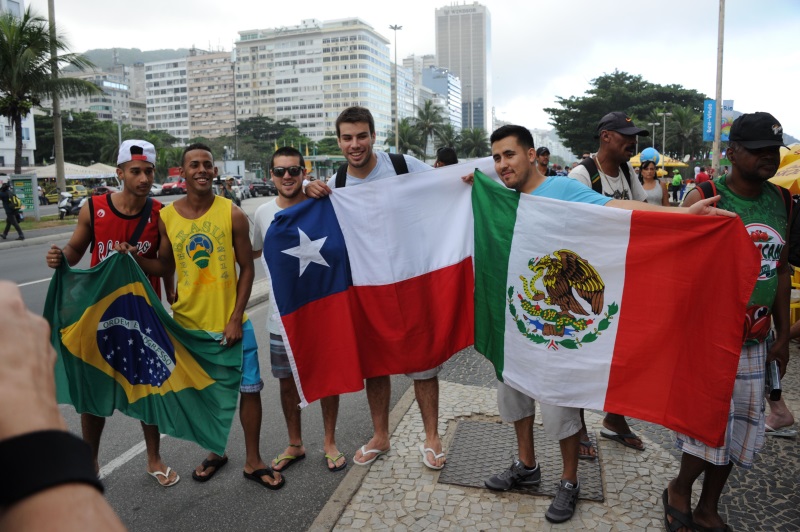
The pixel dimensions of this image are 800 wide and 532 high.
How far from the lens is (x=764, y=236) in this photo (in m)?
3.27

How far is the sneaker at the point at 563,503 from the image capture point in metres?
3.32

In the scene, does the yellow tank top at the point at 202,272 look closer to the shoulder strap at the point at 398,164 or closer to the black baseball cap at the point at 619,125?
the shoulder strap at the point at 398,164

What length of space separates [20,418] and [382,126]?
16170 centimetres

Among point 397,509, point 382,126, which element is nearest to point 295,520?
point 397,509

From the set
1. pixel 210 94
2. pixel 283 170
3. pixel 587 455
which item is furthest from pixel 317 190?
pixel 210 94

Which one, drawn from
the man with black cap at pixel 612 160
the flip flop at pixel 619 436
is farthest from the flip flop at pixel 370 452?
the man with black cap at pixel 612 160

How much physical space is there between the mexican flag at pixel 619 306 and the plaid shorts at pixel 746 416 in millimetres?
171

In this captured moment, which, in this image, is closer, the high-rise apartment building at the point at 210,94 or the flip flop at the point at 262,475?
the flip flop at the point at 262,475

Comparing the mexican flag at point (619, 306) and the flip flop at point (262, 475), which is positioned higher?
the mexican flag at point (619, 306)

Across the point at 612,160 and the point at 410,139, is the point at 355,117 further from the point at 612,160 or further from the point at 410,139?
the point at 410,139

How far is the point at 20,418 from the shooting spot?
843 millimetres

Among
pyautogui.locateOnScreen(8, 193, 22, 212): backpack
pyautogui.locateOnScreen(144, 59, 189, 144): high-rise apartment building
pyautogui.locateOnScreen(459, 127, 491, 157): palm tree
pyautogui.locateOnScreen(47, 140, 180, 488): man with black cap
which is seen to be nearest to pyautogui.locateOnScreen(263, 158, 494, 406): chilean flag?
pyautogui.locateOnScreen(47, 140, 180, 488): man with black cap

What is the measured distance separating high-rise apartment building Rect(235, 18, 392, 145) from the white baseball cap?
5942 inches

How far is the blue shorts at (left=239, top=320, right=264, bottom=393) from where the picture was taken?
4016 mm
